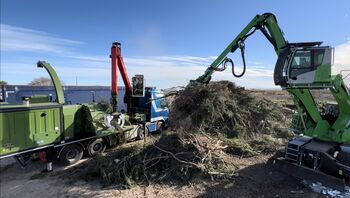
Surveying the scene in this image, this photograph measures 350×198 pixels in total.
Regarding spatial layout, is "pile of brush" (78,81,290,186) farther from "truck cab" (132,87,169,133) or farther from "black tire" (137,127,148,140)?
"truck cab" (132,87,169,133)

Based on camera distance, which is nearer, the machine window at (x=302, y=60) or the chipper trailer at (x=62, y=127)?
the machine window at (x=302, y=60)

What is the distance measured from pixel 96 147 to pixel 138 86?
3374mm

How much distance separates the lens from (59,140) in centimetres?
741

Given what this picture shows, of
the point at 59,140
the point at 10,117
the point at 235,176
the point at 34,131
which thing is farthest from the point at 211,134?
the point at 10,117

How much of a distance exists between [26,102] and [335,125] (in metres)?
8.05

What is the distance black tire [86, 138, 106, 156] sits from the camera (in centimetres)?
847

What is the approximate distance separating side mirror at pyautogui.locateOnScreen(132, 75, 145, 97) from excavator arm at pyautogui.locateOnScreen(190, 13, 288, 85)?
3.46 m

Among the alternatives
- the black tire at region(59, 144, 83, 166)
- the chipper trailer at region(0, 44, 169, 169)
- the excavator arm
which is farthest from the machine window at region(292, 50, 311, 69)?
the black tire at region(59, 144, 83, 166)

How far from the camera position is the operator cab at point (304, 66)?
221 inches

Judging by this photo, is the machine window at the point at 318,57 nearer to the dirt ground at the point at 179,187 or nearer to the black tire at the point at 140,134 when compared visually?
the dirt ground at the point at 179,187

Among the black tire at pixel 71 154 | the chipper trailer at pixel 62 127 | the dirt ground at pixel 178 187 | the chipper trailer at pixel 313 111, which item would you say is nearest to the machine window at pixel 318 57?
the chipper trailer at pixel 313 111

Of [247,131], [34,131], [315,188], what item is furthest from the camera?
[247,131]

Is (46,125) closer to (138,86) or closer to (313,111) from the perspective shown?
(138,86)

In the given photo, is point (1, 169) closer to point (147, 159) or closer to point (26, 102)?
point (26, 102)
